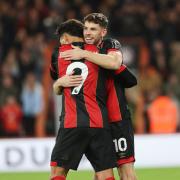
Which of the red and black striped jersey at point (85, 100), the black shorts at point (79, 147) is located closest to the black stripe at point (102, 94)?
the red and black striped jersey at point (85, 100)

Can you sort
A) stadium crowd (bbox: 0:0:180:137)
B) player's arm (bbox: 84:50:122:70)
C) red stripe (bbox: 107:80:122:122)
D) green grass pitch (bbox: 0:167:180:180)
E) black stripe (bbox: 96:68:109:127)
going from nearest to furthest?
player's arm (bbox: 84:50:122:70)
black stripe (bbox: 96:68:109:127)
red stripe (bbox: 107:80:122:122)
green grass pitch (bbox: 0:167:180:180)
stadium crowd (bbox: 0:0:180:137)

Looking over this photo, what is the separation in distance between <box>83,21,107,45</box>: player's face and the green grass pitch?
3806mm

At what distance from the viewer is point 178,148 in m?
12.3

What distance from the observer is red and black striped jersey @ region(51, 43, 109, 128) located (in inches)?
264

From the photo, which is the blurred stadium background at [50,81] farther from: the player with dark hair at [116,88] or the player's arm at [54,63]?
the player's arm at [54,63]

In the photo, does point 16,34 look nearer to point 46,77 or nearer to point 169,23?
point 46,77

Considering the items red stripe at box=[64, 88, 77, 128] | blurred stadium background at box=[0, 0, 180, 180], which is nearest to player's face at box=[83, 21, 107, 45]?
red stripe at box=[64, 88, 77, 128]

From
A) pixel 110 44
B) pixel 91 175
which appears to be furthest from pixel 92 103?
pixel 91 175

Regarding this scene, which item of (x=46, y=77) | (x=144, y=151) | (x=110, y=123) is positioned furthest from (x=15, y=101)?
(x=110, y=123)

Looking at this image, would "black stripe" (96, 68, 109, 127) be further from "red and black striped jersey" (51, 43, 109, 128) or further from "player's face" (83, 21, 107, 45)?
"player's face" (83, 21, 107, 45)

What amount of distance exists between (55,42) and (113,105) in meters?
7.76

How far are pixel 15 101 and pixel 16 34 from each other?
5.53 feet

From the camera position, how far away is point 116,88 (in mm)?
7113

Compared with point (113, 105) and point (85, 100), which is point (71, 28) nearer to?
point (85, 100)
